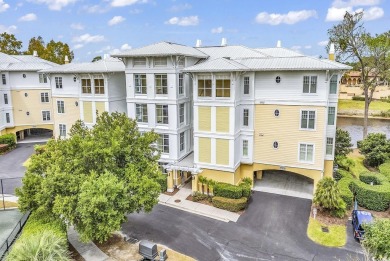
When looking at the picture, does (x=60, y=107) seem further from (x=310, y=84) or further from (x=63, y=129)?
(x=310, y=84)

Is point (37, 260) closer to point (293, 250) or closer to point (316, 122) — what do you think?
point (293, 250)

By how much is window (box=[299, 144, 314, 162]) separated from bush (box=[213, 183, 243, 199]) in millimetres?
5814

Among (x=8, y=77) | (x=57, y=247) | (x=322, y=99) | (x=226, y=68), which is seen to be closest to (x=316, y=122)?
(x=322, y=99)

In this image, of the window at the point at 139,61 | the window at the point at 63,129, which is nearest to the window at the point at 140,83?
the window at the point at 139,61

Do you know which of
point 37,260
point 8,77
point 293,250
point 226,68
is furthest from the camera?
point 8,77

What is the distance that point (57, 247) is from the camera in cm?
1491

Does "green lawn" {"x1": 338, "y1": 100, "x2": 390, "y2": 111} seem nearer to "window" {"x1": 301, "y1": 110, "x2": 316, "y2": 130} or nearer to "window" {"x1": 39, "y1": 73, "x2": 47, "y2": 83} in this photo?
→ "window" {"x1": 301, "y1": 110, "x2": 316, "y2": 130}

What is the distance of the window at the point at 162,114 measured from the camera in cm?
2741

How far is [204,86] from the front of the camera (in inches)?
990

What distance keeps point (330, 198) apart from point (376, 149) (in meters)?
13.7

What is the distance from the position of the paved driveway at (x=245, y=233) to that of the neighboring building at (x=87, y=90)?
13.5 meters

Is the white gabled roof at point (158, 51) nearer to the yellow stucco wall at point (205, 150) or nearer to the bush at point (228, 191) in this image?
the yellow stucco wall at point (205, 150)

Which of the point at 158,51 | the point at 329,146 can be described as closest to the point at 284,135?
the point at 329,146

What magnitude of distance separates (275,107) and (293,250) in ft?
37.5
